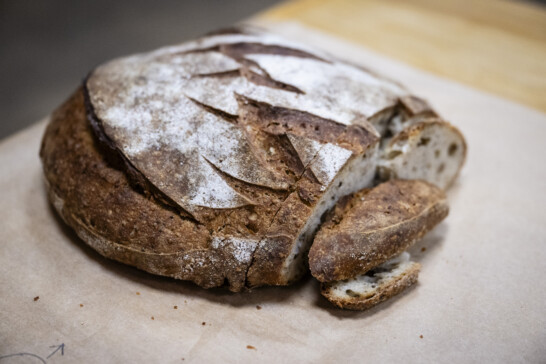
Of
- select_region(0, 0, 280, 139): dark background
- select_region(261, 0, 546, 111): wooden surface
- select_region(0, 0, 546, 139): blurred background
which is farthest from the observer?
select_region(0, 0, 280, 139): dark background

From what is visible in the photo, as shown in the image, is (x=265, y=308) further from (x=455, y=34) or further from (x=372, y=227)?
(x=455, y=34)

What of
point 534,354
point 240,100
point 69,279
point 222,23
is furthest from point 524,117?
point 222,23

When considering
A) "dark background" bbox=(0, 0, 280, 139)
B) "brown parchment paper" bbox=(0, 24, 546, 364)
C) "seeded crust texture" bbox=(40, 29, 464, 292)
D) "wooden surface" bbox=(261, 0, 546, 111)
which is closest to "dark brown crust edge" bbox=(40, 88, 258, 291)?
"seeded crust texture" bbox=(40, 29, 464, 292)

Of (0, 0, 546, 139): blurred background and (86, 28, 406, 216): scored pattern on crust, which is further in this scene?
(0, 0, 546, 139): blurred background

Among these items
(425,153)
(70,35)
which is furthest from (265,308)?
(70,35)

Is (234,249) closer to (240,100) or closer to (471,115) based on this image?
(240,100)

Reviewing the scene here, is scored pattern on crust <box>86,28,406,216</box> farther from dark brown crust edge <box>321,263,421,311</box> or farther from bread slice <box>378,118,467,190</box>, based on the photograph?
dark brown crust edge <box>321,263,421,311</box>
